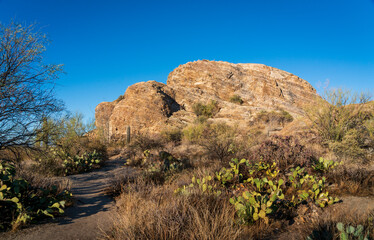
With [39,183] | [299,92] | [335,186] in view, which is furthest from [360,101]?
[299,92]

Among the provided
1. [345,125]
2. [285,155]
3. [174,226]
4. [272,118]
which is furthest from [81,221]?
[272,118]

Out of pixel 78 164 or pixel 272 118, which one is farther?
pixel 272 118

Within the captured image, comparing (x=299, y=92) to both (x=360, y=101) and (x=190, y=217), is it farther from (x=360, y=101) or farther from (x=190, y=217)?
(x=190, y=217)

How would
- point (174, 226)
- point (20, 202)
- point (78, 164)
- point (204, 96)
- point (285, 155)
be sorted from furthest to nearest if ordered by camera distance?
point (204, 96)
point (78, 164)
point (285, 155)
point (20, 202)
point (174, 226)

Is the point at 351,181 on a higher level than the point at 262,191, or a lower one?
lower

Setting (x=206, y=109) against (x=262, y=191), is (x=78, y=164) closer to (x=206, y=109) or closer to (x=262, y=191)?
(x=262, y=191)

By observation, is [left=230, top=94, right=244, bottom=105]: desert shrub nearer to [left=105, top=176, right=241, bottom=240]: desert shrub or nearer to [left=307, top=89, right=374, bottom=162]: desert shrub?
[left=307, top=89, right=374, bottom=162]: desert shrub

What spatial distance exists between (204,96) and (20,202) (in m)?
29.9

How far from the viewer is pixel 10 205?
11.9ft

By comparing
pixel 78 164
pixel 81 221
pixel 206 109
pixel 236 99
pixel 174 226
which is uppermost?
pixel 236 99

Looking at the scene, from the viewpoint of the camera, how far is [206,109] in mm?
29312

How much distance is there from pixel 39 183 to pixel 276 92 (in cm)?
3703

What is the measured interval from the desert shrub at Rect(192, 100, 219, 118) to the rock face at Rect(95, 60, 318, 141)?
→ 76 centimetres

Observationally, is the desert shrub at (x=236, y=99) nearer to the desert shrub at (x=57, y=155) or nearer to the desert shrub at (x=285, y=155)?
the desert shrub at (x=57, y=155)
